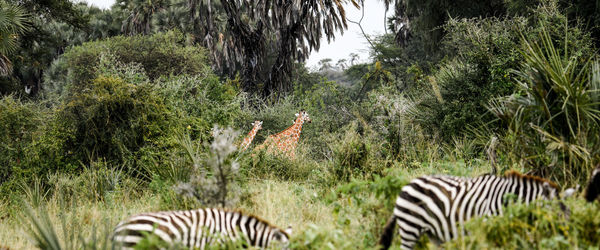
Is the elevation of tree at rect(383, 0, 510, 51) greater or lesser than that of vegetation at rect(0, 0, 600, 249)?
greater

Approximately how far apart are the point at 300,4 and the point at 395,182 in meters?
13.2

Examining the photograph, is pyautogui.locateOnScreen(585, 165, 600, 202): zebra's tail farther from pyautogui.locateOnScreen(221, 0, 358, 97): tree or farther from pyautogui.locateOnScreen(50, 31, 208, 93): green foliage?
pyautogui.locateOnScreen(50, 31, 208, 93): green foliage

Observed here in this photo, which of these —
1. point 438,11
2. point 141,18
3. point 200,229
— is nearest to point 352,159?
point 200,229

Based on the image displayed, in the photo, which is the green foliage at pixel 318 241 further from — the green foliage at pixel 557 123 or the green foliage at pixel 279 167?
the green foliage at pixel 279 167

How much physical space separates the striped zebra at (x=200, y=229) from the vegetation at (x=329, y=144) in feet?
0.57

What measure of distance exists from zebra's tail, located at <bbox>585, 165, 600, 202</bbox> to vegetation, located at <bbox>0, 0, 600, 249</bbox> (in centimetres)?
9

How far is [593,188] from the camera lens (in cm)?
280

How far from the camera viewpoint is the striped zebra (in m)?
2.90

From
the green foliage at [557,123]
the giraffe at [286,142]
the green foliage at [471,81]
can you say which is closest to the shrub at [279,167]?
the giraffe at [286,142]

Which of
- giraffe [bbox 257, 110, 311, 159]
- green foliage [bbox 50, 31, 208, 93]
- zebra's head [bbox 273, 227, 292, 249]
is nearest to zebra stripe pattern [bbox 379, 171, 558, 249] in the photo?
zebra's head [bbox 273, 227, 292, 249]

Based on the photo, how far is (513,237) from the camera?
2.68m

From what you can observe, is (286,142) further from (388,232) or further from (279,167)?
(388,232)

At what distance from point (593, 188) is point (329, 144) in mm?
4744

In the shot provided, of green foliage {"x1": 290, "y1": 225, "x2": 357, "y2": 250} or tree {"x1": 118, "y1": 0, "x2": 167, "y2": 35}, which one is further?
tree {"x1": 118, "y1": 0, "x2": 167, "y2": 35}
